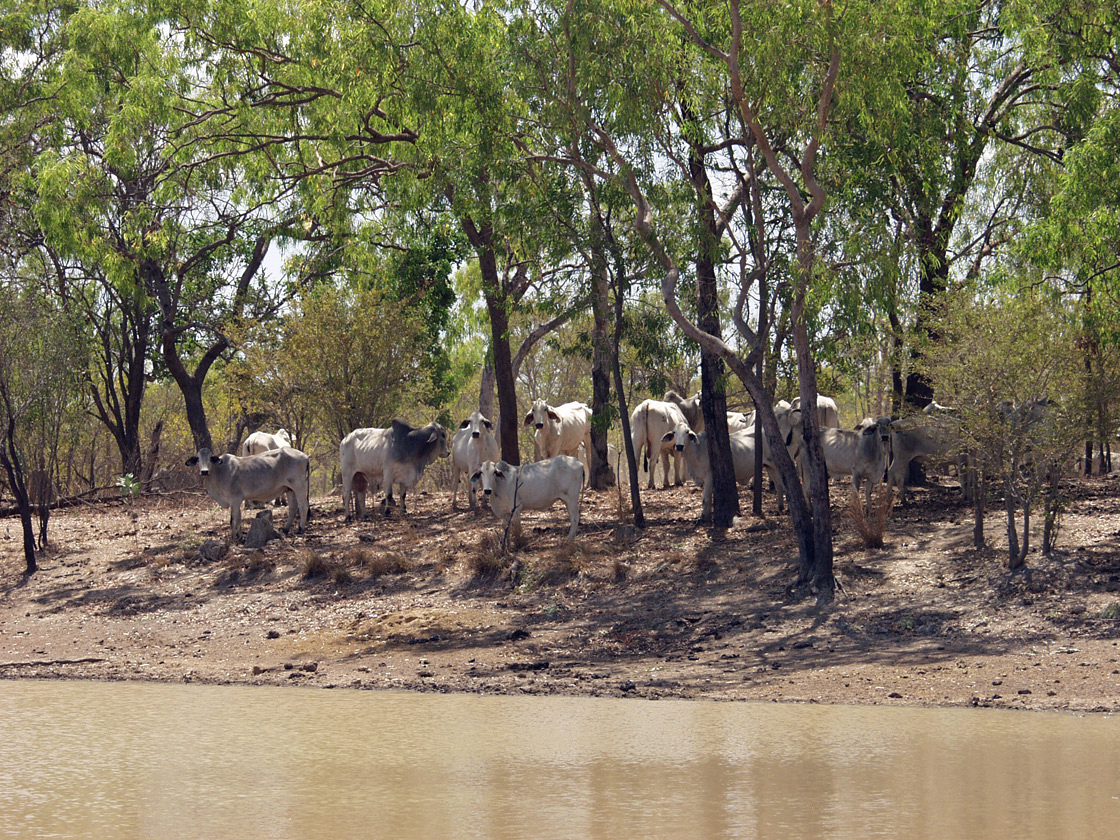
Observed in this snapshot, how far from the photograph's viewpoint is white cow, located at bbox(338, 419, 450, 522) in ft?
67.0

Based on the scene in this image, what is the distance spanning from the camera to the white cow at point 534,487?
56.6 feet

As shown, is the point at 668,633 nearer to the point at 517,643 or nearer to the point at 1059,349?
the point at 517,643

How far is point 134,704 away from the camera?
416 inches

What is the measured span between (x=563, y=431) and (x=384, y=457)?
5.37 meters

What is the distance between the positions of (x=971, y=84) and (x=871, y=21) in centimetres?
488

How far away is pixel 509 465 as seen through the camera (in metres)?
17.2

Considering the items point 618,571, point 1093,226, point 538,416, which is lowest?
point 618,571

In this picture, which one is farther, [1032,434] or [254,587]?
[254,587]

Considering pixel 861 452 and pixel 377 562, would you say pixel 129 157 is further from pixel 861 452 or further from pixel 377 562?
pixel 861 452

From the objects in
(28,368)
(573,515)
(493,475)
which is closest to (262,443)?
(28,368)

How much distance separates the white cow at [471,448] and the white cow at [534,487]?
3409mm

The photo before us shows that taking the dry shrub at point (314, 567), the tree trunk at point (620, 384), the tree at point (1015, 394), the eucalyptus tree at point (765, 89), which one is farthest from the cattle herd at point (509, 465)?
the dry shrub at point (314, 567)

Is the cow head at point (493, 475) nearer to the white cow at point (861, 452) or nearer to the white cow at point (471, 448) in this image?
the white cow at point (471, 448)

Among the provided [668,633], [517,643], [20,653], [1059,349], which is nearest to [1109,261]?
[1059,349]
